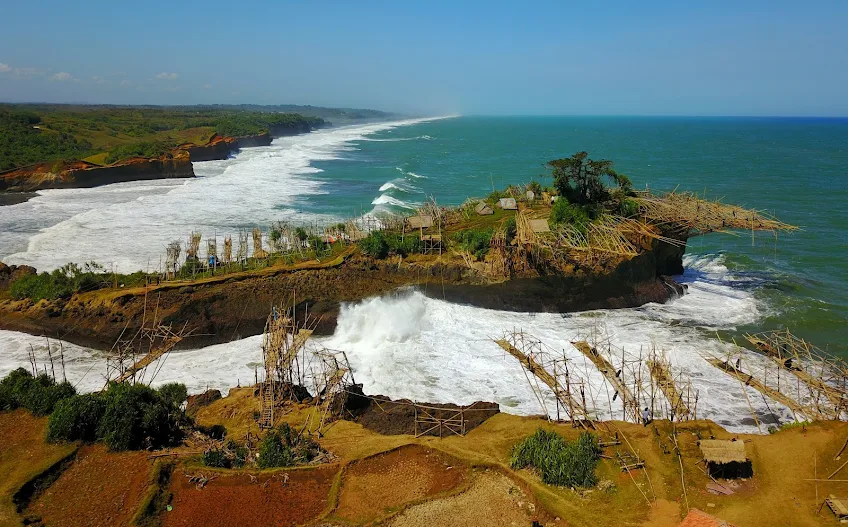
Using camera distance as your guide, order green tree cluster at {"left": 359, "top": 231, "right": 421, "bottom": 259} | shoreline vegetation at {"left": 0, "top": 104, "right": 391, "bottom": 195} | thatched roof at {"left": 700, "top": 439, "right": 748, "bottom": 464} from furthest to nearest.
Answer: shoreline vegetation at {"left": 0, "top": 104, "right": 391, "bottom": 195} → green tree cluster at {"left": 359, "top": 231, "right": 421, "bottom": 259} → thatched roof at {"left": 700, "top": 439, "right": 748, "bottom": 464}

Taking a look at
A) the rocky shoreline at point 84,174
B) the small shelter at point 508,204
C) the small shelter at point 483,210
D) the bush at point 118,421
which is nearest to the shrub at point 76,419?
the bush at point 118,421

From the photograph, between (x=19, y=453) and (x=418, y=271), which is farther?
(x=418, y=271)

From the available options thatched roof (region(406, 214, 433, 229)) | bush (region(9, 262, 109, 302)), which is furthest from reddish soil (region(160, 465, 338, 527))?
thatched roof (region(406, 214, 433, 229))

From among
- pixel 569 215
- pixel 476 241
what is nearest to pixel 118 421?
pixel 476 241

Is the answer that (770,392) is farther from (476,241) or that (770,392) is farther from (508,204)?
(508,204)

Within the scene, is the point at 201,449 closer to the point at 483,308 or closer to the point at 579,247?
the point at 483,308

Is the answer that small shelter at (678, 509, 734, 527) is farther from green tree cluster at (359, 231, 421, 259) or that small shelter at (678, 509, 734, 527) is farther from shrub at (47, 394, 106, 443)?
green tree cluster at (359, 231, 421, 259)
